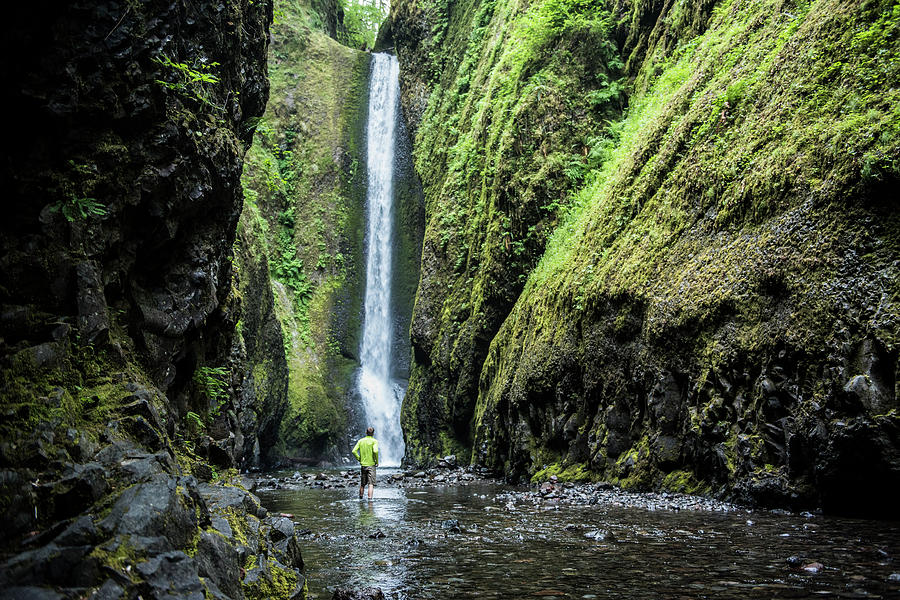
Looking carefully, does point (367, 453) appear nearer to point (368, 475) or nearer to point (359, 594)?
point (368, 475)

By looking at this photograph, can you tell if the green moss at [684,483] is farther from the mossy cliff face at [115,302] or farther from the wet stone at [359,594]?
the mossy cliff face at [115,302]

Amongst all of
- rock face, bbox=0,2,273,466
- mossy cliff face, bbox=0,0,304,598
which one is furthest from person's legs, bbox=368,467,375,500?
mossy cliff face, bbox=0,0,304,598

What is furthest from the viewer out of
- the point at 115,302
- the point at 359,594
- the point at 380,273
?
the point at 380,273

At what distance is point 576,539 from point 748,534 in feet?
5.85

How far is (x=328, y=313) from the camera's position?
3184 centimetres

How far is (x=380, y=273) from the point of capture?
104 ft

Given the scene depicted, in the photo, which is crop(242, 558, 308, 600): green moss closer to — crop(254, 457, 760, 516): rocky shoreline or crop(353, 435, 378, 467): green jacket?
crop(254, 457, 760, 516): rocky shoreline

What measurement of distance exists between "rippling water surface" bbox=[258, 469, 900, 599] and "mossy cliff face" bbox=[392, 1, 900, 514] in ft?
3.61

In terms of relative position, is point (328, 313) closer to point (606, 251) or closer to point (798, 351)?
point (606, 251)

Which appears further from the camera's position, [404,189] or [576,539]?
[404,189]

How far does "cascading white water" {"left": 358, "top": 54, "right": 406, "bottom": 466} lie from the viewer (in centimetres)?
2778

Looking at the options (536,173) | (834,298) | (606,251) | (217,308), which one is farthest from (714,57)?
(217,308)

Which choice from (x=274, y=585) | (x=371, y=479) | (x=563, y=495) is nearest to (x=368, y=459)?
(x=371, y=479)

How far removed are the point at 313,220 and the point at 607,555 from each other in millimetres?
31447
